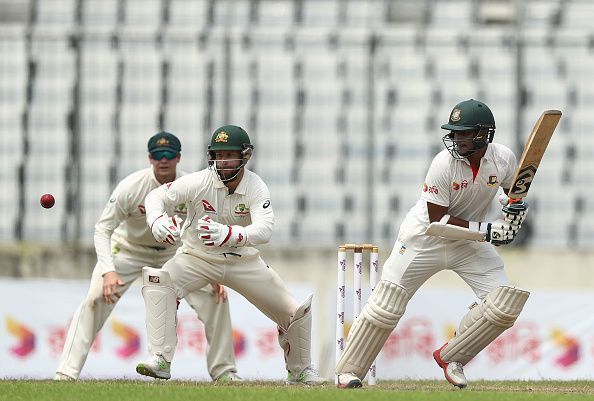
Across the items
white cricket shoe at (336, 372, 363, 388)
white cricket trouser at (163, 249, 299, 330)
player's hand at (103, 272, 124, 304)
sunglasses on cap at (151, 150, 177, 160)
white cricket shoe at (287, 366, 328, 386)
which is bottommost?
white cricket shoe at (287, 366, 328, 386)

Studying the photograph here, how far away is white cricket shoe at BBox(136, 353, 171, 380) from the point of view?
821cm

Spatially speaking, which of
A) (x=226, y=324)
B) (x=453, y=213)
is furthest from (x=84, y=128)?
(x=453, y=213)

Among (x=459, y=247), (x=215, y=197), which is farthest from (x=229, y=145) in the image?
(x=459, y=247)

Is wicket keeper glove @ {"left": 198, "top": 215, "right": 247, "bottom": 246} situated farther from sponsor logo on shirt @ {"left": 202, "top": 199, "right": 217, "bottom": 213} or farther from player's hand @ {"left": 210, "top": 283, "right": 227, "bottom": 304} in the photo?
player's hand @ {"left": 210, "top": 283, "right": 227, "bottom": 304}

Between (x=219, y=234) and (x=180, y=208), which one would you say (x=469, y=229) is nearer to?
(x=219, y=234)

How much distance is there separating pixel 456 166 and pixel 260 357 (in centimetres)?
497

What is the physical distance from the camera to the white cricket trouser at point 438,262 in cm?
817

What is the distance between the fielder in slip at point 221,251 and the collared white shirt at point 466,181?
1033 mm

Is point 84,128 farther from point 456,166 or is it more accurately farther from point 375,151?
point 456,166

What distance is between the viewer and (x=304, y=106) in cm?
1449

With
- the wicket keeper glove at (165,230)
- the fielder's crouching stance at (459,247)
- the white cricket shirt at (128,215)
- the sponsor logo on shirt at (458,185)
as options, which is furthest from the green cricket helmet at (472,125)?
the white cricket shirt at (128,215)

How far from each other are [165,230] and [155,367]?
0.80 meters

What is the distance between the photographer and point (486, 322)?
808cm

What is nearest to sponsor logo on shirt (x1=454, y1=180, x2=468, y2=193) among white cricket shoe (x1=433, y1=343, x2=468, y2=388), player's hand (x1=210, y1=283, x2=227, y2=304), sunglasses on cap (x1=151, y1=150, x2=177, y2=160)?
white cricket shoe (x1=433, y1=343, x2=468, y2=388)
